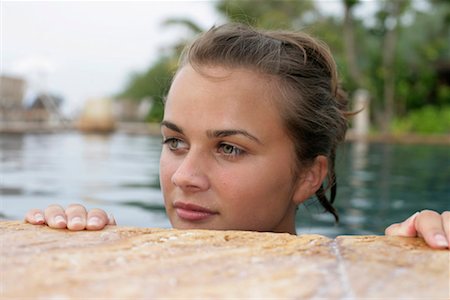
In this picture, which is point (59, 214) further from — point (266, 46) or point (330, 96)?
point (330, 96)

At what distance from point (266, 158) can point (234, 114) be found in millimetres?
215

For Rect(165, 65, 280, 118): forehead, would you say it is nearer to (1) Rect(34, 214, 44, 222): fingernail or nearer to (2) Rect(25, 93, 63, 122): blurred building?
(1) Rect(34, 214, 44, 222): fingernail

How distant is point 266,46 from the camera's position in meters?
2.52

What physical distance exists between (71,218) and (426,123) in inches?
707

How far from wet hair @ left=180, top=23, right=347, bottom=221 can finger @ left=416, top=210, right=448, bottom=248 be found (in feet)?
2.98

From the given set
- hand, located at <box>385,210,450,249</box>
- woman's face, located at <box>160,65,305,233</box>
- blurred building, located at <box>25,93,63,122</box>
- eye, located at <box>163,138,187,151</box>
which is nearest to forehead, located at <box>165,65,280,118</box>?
woman's face, located at <box>160,65,305,233</box>

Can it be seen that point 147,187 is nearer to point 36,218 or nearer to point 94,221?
point 36,218

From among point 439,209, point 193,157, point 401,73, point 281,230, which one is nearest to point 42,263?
point 193,157

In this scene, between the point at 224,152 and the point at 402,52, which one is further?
the point at 402,52

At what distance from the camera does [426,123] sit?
18.3 m

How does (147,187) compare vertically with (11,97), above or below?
below

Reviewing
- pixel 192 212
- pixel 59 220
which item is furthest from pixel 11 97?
pixel 59 220

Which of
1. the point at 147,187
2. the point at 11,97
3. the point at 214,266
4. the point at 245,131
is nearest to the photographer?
the point at 214,266

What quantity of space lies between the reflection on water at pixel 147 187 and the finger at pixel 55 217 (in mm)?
2438
